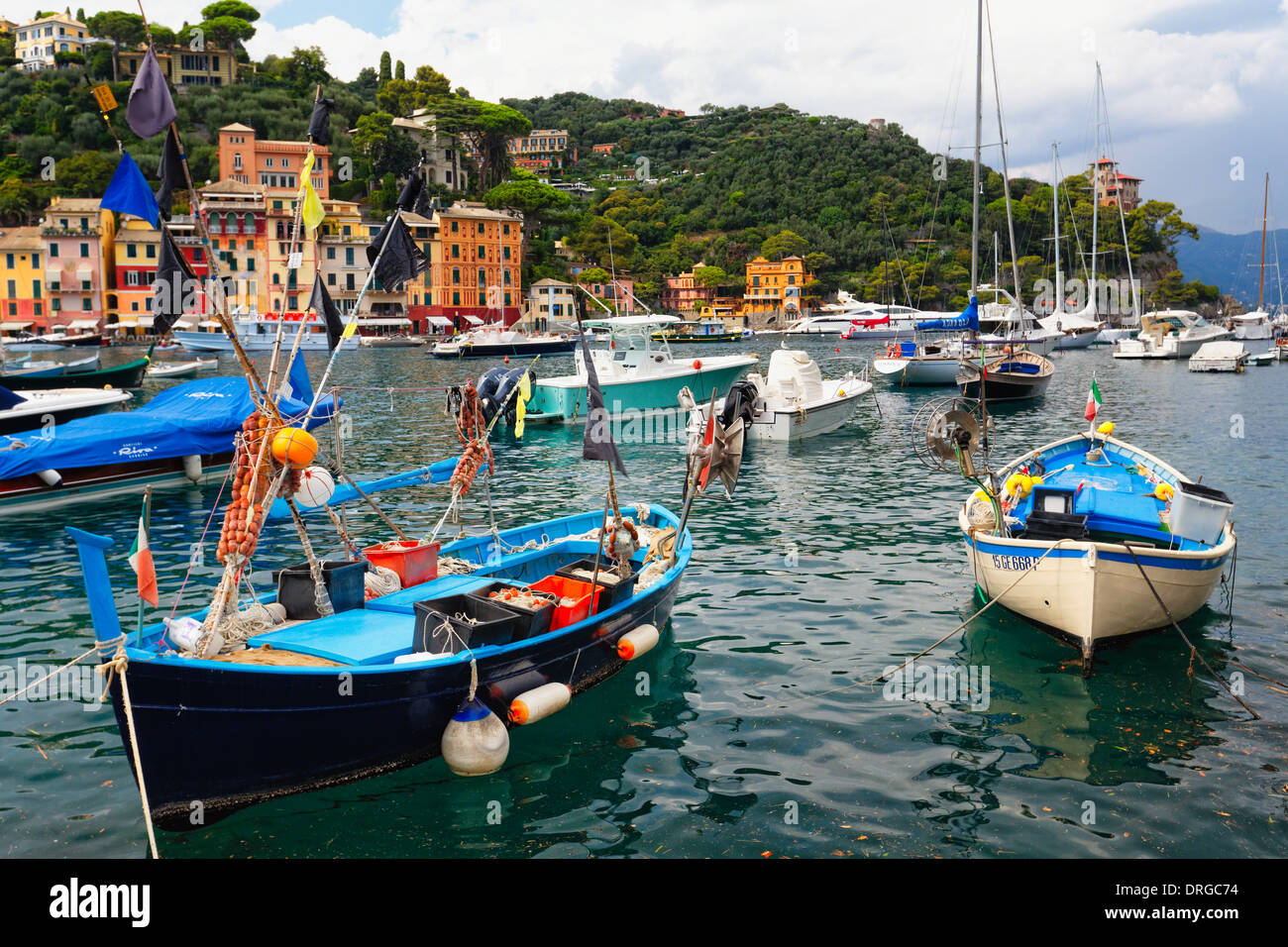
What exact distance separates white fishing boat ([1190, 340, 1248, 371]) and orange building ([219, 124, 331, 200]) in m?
92.5

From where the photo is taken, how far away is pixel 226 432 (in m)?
23.7

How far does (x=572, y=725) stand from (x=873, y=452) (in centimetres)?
2079

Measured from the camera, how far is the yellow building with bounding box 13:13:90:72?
138 m

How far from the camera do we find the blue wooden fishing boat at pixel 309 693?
737 cm

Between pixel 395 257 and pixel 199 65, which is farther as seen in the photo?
pixel 199 65

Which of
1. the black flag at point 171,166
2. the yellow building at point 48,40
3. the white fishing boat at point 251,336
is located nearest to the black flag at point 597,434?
the black flag at point 171,166

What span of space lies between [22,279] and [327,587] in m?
107

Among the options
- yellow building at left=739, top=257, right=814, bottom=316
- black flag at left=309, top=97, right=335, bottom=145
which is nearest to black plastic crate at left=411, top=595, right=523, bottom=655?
black flag at left=309, top=97, right=335, bottom=145

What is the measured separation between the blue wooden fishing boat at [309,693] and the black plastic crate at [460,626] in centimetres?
15

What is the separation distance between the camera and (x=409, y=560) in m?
11.8

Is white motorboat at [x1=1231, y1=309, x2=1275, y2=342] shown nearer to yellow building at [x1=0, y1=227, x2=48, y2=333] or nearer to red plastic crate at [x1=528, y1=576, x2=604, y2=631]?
red plastic crate at [x1=528, y1=576, x2=604, y2=631]

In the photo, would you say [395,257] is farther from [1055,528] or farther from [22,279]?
[22,279]

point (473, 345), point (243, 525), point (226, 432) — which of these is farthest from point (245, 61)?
point (243, 525)

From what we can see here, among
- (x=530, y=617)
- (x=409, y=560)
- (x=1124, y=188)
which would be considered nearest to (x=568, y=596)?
(x=530, y=617)
